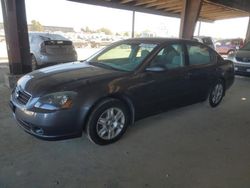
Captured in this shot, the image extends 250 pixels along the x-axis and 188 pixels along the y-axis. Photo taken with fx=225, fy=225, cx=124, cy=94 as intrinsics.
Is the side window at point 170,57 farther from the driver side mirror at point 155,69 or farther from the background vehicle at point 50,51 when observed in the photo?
the background vehicle at point 50,51

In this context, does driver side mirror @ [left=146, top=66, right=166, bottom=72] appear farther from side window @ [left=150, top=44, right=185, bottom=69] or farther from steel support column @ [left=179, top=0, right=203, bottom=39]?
steel support column @ [left=179, top=0, right=203, bottom=39]

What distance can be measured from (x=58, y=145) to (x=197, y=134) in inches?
80.4

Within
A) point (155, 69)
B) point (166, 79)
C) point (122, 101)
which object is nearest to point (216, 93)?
point (166, 79)

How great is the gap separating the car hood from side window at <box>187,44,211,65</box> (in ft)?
5.17

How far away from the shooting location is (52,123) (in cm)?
251

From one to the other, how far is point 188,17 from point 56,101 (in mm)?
7295

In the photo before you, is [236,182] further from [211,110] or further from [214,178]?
[211,110]

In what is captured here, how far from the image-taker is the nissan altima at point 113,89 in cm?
256

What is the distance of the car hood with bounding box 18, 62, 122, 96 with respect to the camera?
2633 mm

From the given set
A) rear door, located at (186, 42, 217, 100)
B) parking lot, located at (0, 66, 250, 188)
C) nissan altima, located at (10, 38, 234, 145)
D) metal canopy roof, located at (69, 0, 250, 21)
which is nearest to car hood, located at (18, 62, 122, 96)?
nissan altima, located at (10, 38, 234, 145)

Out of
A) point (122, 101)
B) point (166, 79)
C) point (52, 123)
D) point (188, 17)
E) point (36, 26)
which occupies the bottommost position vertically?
point (52, 123)

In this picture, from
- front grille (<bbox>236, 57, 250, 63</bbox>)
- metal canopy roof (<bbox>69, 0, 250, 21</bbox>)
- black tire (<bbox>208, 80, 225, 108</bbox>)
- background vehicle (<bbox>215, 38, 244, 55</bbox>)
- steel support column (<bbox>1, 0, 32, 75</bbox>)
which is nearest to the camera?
black tire (<bbox>208, 80, 225, 108</bbox>)

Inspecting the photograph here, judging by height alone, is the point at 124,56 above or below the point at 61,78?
above

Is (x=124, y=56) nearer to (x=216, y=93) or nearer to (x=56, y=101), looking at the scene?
(x=56, y=101)
